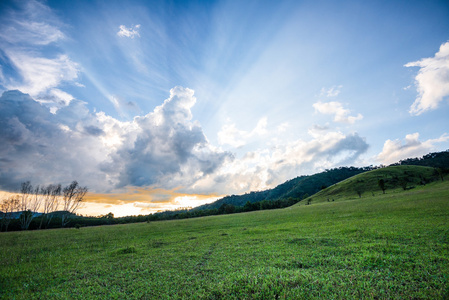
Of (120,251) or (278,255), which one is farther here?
(120,251)

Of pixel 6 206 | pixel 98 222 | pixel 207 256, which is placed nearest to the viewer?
pixel 207 256

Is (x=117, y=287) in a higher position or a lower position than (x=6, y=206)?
lower

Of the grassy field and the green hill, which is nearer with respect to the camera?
the grassy field

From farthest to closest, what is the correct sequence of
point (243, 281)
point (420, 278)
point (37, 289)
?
point (37, 289) → point (243, 281) → point (420, 278)

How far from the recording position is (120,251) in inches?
A: 790

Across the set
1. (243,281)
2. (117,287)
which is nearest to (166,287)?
(117,287)

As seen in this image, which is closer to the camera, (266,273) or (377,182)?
(266,273)

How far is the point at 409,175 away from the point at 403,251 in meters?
160

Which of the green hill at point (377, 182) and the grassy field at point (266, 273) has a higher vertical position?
the green hill at point (377, 182)

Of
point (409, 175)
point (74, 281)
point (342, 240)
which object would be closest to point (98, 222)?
point (74, 281)

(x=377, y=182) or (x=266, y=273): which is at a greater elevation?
(x=377, y=182)

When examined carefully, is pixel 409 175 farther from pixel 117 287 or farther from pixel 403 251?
pixel 117 287

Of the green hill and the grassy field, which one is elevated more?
the green hill

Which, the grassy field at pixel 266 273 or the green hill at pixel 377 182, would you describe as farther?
the green hill at pixel 377 182
